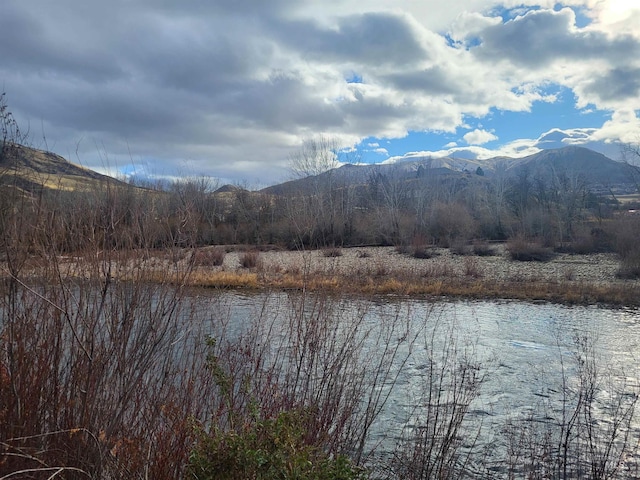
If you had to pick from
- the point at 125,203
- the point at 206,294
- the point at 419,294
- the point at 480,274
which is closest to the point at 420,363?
the point at 206,294

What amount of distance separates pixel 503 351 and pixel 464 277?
15.5 metres

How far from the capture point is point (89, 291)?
360 cm

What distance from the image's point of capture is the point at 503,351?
45.4ft

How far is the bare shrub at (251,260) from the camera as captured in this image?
29333mm

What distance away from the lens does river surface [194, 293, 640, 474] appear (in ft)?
28.4

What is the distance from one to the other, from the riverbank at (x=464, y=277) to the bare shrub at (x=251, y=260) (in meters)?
0.07

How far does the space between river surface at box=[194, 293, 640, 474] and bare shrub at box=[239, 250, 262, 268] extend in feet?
24.0

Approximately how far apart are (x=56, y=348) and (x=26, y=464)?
793 mm

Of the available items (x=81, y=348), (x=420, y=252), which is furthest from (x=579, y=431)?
(x=420, y=252)

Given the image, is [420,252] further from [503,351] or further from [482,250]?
[503,351]

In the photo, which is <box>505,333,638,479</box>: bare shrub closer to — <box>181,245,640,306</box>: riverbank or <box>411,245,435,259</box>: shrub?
<box>181,245,640,306</box>: riverbank

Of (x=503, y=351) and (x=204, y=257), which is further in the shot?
(x=503, y=351)

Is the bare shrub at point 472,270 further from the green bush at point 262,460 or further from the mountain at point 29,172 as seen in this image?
the green bush at point 262,460

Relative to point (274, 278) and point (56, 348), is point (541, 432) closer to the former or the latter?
point (56, 348)
